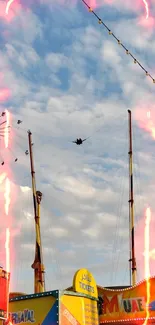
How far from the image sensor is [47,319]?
20141 mm

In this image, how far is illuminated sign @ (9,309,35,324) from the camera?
67.9 feet

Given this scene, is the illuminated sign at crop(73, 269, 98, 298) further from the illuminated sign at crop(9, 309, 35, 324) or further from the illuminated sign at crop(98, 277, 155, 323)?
the illuminated sign at crop(9, 309, 35, 324)

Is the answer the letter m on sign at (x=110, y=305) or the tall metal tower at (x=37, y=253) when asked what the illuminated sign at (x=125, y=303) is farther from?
the tall metal tower at (x=37, y=253)

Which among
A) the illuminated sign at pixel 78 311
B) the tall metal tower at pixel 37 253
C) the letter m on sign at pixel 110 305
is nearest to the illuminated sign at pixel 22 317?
the illuminated sign at pixel 78 311

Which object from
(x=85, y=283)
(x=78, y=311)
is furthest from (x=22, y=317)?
(x=85, y=283)

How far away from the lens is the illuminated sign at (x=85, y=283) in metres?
22.1

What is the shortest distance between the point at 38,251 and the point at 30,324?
60.6 feet

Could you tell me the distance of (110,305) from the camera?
2477 cm

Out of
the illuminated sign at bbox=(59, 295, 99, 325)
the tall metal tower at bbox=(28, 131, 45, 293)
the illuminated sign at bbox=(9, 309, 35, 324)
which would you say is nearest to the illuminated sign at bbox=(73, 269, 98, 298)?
the illuminated sign at bbox=(59, 295, 99, 325)

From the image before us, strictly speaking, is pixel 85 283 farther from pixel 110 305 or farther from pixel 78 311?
pixel 110 305

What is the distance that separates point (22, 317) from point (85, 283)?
140 inches

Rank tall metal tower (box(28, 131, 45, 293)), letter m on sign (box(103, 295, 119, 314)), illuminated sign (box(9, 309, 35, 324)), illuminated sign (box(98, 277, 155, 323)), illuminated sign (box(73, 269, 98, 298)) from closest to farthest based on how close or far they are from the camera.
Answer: illuminated sign (box(9, 309, 35, 324)) → illuminated sign (box(73, 269, 98, 298)) → illuminated sign (box(98, 277, 155, 323)) → letter m on sign (box(103, 295, 119, 314)) → tall metal tower (box(28, 131, 45, 293))

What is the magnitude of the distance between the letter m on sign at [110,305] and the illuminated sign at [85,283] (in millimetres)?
1522

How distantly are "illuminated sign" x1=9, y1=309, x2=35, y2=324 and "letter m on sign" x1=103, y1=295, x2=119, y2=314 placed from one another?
5511mm
